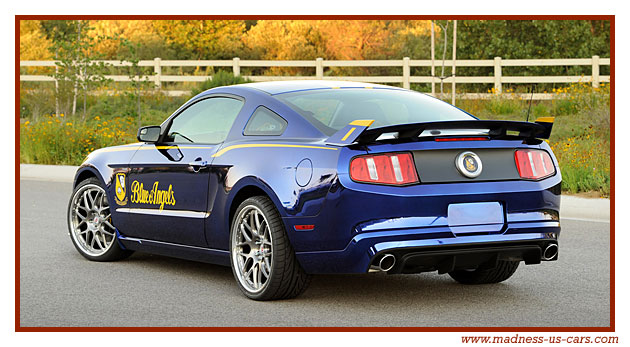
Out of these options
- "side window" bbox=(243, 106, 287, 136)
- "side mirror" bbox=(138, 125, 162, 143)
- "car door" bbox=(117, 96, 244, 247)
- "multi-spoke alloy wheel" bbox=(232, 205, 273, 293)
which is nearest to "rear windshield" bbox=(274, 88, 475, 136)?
"side window" bbox=(243, 106, 287, 136)

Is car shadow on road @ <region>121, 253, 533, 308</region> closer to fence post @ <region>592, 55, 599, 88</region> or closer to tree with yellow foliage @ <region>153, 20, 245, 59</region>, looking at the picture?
fence post @ <region>592, 55, 599, 88</region>

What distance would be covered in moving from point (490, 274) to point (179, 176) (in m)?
2.54

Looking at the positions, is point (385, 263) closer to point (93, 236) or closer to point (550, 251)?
point (550, 251)

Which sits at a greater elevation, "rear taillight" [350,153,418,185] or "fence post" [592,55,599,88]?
"fence post" [592,55,599,88]

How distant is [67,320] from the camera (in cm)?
653

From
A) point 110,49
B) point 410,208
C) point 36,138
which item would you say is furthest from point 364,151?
point 110,49

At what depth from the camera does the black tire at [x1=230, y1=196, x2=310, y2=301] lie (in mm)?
6770

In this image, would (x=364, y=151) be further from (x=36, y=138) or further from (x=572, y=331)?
(x=36, y=138)

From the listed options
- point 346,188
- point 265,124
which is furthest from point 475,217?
point 265,124

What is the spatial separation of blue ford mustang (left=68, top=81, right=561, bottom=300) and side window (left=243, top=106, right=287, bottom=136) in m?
0.01

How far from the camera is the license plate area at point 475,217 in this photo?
253 inches

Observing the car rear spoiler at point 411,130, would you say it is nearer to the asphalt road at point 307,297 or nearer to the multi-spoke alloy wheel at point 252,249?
the multi-spoke alloy wheel at point 252,249

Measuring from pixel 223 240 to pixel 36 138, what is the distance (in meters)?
15.0

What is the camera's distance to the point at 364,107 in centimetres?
732
